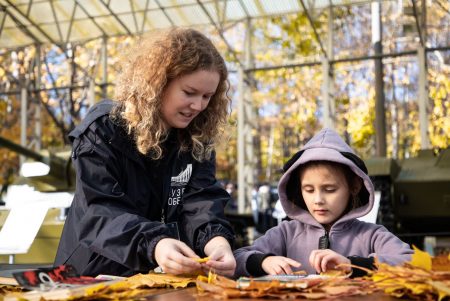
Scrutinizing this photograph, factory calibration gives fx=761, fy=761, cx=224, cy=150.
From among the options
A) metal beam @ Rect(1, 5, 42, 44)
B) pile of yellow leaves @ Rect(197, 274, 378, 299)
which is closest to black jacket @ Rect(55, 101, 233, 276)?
pile of yellow leaves @ Rect(197, 274, 378, 299)

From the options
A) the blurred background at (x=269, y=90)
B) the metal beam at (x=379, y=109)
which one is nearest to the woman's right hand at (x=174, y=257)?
the blurred background at (x=269, y=90)

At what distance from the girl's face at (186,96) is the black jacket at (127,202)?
0.12 m

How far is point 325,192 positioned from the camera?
2.88 meters

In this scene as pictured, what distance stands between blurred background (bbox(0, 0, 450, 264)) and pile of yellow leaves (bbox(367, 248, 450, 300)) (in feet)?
5.44

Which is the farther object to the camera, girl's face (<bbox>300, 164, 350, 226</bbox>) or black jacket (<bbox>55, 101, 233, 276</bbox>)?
girl's face (<bbox>300, 164, 350, 226</bbox>)

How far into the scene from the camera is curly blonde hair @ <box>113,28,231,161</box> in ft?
9.00

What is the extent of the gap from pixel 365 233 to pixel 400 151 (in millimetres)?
19338

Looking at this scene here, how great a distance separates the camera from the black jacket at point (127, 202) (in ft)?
7.72

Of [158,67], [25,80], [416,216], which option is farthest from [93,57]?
[158,67]

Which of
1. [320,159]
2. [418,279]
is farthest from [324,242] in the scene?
[418,279]

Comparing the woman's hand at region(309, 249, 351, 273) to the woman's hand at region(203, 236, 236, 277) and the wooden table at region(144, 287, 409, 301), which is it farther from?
the wooden table at region(144, 287, 409, 301)

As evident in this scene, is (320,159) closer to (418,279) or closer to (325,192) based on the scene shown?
(325,192)

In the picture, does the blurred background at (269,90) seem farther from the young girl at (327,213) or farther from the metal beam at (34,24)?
the young girl at (327,213)

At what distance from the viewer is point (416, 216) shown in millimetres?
10203
